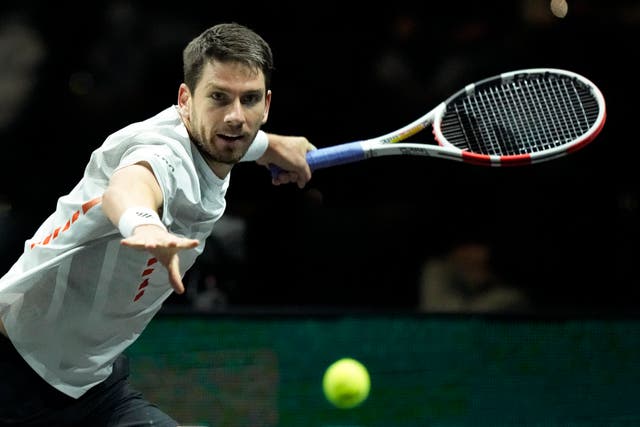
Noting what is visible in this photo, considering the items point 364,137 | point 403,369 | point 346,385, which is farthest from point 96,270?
point 364,137

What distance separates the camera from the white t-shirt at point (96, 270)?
2.45 meters

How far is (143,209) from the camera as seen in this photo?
2121 millimetres

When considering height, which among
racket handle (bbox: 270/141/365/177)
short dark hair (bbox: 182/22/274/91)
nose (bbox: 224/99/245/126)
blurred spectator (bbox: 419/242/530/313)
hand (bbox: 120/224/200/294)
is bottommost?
blurred spectator (bbox: 419/242/530/313)

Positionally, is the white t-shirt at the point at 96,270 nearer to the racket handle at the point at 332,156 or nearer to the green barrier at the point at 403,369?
the racket handle at the point at 332,156

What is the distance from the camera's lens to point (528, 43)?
5164 millimetres

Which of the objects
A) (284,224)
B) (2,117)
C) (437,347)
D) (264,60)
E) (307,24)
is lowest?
(437,347)

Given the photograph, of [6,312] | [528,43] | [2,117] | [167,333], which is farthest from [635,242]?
[6,312]

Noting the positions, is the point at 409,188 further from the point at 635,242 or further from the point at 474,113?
the point at 474,113

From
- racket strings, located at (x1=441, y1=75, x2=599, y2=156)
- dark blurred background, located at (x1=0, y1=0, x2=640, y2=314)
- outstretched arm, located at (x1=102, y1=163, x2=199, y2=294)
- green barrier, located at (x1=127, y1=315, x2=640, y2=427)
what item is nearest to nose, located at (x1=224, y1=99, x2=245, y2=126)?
outstretched arm, located at (x1=102, y1=163, x2=199, y2=294)

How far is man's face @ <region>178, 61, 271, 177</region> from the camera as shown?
2518mm

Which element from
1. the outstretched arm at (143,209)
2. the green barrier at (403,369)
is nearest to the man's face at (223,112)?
the outstretched arm at (143,209)

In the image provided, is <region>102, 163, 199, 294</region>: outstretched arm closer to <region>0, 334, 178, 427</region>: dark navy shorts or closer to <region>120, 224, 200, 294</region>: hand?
<region>120, 224, 200, 294</region>: hand

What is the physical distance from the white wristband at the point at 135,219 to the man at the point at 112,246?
0.62 ft

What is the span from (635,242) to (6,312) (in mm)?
3380
